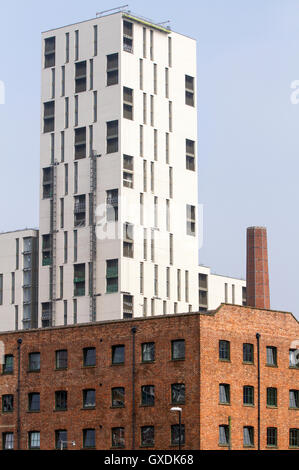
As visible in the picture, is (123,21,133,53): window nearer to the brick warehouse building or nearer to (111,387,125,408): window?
the brick warehouse building

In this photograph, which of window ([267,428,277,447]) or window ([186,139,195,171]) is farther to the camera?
window ([186,139,195,171])

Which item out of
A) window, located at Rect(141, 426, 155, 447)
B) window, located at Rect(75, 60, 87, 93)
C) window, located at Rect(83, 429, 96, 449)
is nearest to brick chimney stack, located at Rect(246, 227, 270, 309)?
window, located at Rect(75, 60, 87, 93)

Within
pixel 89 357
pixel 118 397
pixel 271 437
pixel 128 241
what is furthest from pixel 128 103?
pixel 271 437

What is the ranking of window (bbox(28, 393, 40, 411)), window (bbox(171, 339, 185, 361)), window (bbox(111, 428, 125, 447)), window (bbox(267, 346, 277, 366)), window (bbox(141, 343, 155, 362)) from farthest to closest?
window (bbox(28, 393, 40, 411)) → window (bbox(267, 346, 277, 366)) → window (bbox(111, 428, 125, 447)) → window (bbox(141, 343, 155, 362)) → window (bbox(171, 339, 185, 361))

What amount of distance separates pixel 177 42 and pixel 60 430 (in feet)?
229

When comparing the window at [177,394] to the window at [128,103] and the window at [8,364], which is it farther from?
the window at [128,103]

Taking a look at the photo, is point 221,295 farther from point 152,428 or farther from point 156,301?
point 152,428

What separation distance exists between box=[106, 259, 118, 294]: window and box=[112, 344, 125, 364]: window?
135 feet

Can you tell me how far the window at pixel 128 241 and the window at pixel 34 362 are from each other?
130ft

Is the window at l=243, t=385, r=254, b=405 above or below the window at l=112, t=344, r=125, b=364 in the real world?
below

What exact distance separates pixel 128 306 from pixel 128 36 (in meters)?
35.3

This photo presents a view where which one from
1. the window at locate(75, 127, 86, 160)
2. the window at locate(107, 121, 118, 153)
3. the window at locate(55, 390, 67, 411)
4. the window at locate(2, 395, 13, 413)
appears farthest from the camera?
the window at locate(75, 127, 86, 160)

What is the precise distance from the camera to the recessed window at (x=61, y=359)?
94.9 metres

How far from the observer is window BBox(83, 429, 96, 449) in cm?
9206
